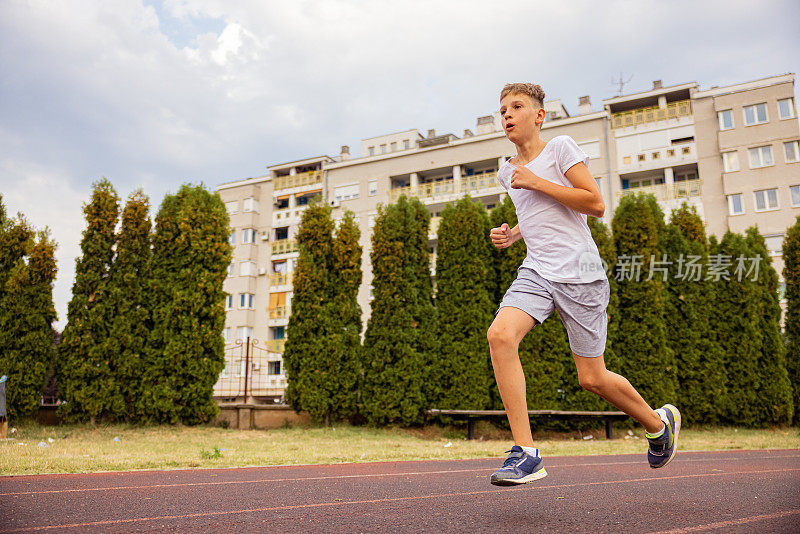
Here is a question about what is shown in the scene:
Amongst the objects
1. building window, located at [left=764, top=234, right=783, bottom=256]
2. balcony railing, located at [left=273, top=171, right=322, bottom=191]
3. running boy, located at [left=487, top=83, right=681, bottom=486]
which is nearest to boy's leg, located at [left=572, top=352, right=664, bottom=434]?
running boy, located at [left=487, top=83, right=681, bottom=486]

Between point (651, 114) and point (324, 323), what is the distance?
27766mm

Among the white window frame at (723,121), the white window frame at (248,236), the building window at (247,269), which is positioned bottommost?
the building window at (247,269)

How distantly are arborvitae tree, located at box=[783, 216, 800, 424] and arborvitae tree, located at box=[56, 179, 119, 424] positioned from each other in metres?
15.3

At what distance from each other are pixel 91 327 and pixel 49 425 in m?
2.12

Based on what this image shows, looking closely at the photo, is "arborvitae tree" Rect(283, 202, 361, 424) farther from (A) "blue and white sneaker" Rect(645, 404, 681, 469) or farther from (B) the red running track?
(A) "blue and white sneaker" Rect(645, 404, 681, 469)

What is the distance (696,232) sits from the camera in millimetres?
15594

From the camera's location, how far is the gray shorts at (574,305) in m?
3.34

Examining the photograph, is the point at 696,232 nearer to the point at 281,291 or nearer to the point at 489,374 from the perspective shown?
the point at 489,374

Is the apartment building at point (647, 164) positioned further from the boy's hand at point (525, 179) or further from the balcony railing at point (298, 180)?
the boy's hand at point (525, 179)

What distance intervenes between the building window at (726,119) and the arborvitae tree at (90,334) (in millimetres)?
31329

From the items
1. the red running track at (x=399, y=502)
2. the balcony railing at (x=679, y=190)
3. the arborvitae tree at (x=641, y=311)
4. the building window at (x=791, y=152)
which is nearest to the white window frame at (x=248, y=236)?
the balcony railing at (x=679, y=190)

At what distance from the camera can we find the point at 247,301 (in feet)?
145

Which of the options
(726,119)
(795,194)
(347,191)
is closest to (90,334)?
(347,191)

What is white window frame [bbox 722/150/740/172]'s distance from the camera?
106 ft
